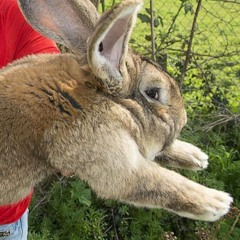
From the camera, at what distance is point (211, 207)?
218 centimetres

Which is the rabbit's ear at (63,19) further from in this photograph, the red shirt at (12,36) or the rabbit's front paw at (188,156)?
the rabbit's front paw at (188,156)

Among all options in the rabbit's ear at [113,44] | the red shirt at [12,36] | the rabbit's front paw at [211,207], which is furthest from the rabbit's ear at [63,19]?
the rabbit's front paw at [211,207]

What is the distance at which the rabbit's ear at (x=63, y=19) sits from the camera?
230 cm


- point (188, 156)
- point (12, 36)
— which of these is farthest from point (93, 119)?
point (12, 36)

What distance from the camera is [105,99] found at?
85.2 inches

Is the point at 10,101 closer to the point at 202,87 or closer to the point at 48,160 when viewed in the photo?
the point at 48,160

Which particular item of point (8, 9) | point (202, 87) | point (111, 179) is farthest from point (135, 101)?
point (202, 87)

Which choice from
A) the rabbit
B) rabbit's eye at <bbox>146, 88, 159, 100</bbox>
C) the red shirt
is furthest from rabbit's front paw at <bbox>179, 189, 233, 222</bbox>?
the red shirt

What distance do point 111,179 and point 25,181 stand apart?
0.33 meters

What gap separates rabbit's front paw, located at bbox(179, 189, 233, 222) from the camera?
7.10 feet

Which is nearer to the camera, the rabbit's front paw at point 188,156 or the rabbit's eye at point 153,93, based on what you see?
the rabbit's eye at point 153,93

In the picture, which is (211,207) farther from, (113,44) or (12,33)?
(12,33)

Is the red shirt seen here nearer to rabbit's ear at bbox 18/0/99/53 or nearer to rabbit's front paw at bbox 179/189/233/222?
rabbit's ear at bbox 18/0/99/53

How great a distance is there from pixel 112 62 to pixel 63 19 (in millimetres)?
A: 336
